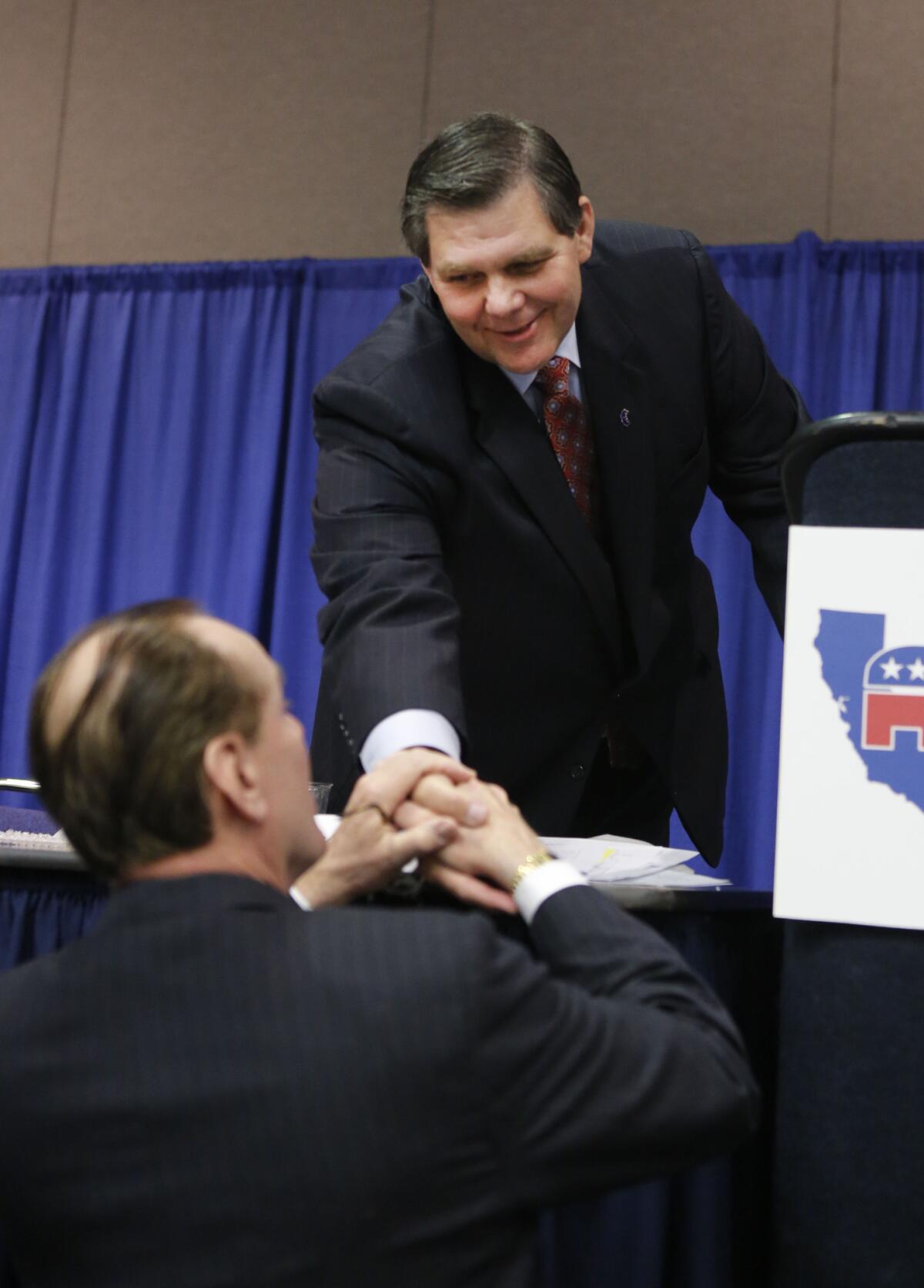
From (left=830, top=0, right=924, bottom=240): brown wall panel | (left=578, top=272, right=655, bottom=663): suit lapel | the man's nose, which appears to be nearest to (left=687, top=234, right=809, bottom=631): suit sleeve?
(left=578, top=272, right=655, bottom=663): suit lapel

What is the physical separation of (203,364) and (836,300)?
221 cm

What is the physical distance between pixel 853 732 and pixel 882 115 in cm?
399

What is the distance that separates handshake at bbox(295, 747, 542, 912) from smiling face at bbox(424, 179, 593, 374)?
0.76 meters

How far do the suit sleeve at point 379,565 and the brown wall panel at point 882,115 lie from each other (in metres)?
3.22

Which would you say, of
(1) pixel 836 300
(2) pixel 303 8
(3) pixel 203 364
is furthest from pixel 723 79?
(3) pixel 203 364

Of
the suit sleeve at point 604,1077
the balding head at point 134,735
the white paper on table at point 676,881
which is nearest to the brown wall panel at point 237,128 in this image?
the white paper on table at point 676,881

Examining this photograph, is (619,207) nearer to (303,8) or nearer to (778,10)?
(778,10)

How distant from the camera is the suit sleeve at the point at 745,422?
83.4 inches

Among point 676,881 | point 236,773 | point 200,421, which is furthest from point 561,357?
point 200,421

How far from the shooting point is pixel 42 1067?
2.98 ft

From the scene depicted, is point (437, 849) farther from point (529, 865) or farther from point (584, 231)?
point (584, 231)

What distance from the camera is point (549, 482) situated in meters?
1.91

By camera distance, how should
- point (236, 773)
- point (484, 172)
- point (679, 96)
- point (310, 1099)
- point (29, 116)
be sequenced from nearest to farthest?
point (310, 1099)
point (236, 773)
point (484, 172)
point (679, 96)
point (29, 116)

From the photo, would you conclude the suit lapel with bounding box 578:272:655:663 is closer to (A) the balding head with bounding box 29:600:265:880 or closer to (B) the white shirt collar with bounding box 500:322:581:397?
(B) the white shirt collar with bounding box 500:322:581:397
